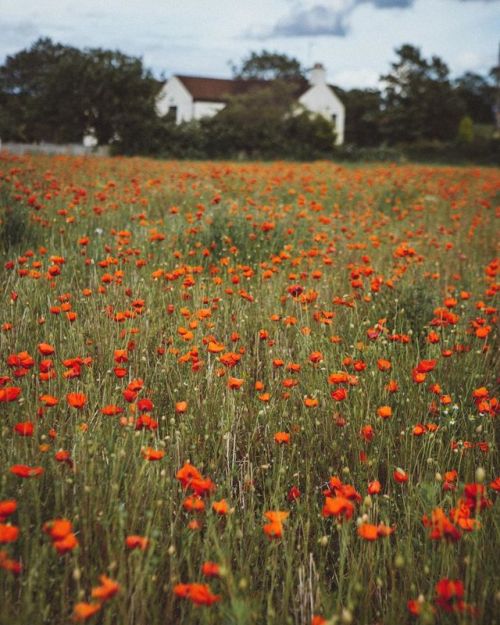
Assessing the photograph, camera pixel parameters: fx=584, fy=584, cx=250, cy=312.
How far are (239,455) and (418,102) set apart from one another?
52023 millimetres

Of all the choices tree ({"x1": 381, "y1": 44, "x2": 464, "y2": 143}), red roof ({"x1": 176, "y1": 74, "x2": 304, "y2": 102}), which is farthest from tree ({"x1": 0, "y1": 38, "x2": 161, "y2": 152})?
tree ({"x1": 381, "y1": 44, "x2": 464, "y2": 143})

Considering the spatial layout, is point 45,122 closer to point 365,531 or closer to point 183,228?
point 183,228

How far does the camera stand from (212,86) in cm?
4891

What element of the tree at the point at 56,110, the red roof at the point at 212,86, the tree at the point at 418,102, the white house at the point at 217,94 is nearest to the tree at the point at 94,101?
the tree at the point at 56,110

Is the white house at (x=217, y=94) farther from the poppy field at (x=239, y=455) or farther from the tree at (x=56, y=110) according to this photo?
the poppy field at (x=239, y=455)

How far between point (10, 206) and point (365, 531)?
5.23m

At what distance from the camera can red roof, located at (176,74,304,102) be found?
156ft

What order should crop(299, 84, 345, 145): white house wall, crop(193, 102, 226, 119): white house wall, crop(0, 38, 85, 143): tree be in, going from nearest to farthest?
1. crop(0, 38, 85, 143): tree
2. crop(299, 84, 345, 145): white house wall
3. crop(193, 102, 226, 119): white house wall

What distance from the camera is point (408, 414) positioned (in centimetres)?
284

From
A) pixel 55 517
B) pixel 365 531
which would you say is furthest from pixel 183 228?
pixel 365 531

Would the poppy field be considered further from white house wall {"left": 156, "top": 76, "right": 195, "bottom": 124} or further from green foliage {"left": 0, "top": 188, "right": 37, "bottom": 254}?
white house wall {"left": 156, "top": 76, "right": 195, "bottom": 124}

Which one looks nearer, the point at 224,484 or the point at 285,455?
the point at 224,484

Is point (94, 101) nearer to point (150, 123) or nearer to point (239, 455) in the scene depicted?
point (150, 123)

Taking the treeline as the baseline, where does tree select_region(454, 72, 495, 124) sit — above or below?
above
